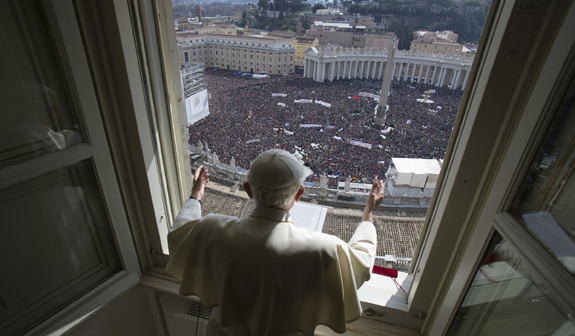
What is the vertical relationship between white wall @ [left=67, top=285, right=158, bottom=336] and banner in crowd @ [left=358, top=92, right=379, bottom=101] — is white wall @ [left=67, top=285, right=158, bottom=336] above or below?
above

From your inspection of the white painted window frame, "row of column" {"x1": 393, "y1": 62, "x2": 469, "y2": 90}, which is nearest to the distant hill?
"row of column" {"x1": 393, "y1": 62, "x2": 469, "y2": 90}

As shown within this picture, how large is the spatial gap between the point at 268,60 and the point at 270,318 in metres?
18.4

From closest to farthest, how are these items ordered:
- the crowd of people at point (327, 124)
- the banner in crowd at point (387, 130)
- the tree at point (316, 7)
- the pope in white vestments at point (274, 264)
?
the pope in white vestments at point (274, 264) → the crowd of people at point (327, 124) → the banner in crowd at point (387, 130) → the tree at point (316, 7)

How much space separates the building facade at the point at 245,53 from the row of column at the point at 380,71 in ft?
5.34

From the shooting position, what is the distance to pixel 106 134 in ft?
2.69

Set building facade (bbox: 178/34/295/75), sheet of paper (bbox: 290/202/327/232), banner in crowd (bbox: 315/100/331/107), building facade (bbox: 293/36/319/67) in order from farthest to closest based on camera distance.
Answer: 1. building facade (bbox: 293/36/319/67)
2. building facade (bbox: 178/34/295/75)
3. banner in crowd (bbox: 315/100/331/107)
4. sheet of paper (bbox: 290/202/327/232)

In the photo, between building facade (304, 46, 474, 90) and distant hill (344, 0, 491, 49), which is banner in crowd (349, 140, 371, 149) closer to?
distant hill (344, 0, 491, 49)

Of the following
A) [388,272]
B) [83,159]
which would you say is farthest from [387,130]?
[83,159]

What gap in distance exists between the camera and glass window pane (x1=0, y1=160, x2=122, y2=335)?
71cm

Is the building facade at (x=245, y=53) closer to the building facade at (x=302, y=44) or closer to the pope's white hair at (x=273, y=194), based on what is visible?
the building facade at (x=302, y=44)

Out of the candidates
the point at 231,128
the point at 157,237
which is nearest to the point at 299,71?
the point at 231,128

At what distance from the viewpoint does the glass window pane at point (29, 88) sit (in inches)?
23.6

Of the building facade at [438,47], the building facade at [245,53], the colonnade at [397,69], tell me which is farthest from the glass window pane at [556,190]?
the building facade at [245,53]

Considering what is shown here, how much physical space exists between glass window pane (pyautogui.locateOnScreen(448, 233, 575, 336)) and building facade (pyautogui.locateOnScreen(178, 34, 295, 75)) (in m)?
17.9
